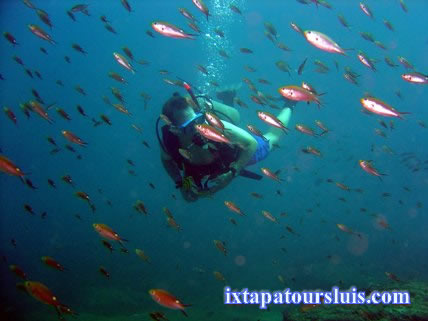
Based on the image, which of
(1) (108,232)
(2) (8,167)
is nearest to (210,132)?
(1) (108,232)

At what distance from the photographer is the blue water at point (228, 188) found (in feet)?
53.9

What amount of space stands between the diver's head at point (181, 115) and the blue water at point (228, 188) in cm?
290

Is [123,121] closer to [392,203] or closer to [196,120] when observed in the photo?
[392,203]

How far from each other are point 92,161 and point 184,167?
290 feet

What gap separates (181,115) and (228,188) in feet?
104

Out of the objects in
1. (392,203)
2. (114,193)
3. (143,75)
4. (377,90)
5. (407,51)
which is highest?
(407,51)

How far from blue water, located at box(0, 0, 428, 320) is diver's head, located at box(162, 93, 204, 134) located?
2901 mm

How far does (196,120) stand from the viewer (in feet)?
17.2

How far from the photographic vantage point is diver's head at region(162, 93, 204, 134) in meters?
5.29

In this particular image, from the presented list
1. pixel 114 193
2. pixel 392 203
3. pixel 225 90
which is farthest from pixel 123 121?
pixel 225 90

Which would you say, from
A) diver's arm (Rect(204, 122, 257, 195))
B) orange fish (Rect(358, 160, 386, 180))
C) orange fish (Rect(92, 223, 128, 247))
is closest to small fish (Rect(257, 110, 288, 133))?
diver's arm (Rect(204, 122, 257, 195))

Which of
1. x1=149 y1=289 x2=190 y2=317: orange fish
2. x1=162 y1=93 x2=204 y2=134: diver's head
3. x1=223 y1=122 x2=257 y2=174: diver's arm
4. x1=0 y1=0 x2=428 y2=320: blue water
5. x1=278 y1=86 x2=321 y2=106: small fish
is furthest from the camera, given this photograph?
x1=0 y1=0 x2=428 y2=320: blue water

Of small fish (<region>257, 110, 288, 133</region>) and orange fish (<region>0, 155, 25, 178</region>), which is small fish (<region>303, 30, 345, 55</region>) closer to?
small fish (<region>257, 110, 288, 133</region>)

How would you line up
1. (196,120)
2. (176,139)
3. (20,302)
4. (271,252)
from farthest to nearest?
(271,252) < (20,302) < (176,139) < (196,120)
